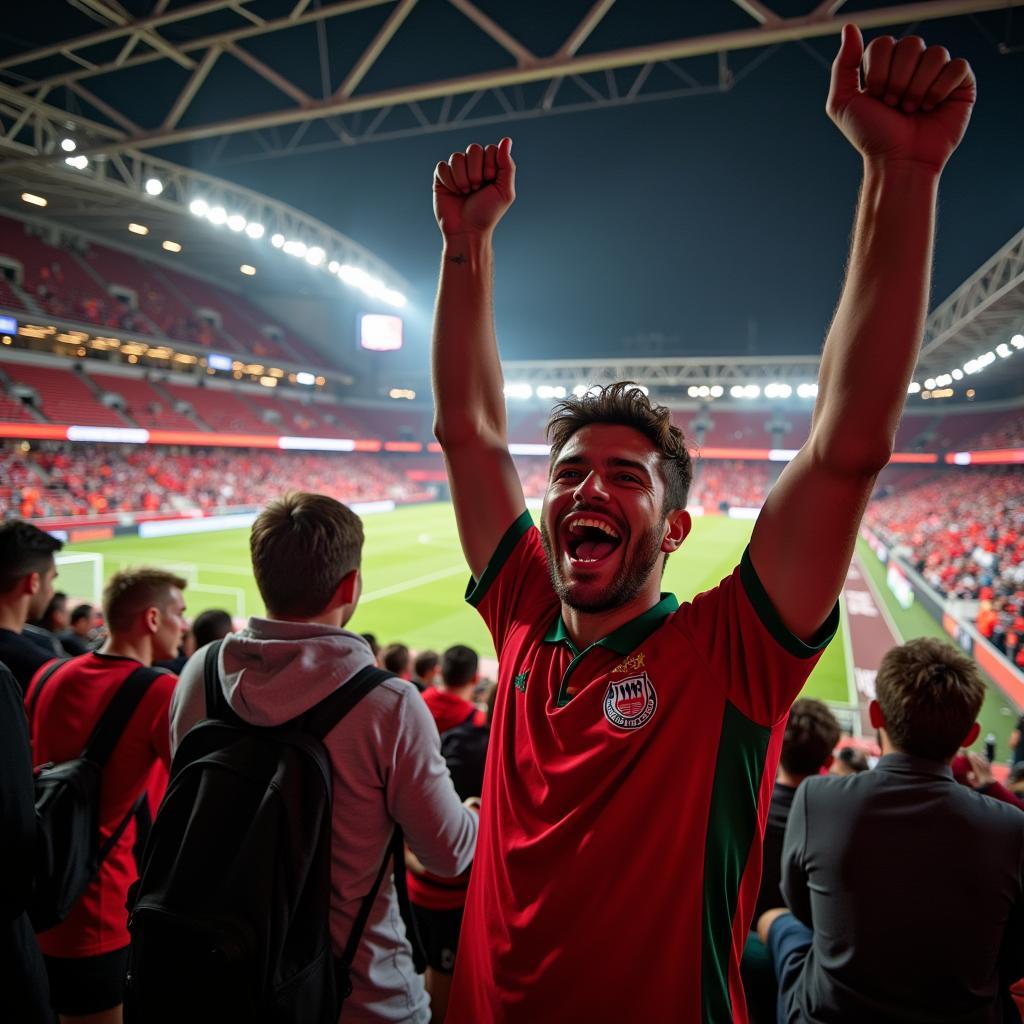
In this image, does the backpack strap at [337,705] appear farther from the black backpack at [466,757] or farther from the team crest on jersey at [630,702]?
the black backpack at [466,757]

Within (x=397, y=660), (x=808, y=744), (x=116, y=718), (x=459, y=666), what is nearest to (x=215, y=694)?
(x=116, y=718)

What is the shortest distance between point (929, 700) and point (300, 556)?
2.02m

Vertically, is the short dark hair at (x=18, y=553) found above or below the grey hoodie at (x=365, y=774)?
above

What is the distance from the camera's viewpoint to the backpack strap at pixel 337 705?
169 cm

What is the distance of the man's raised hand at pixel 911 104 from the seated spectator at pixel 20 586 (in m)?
3.90

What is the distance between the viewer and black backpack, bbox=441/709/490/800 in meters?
3.83

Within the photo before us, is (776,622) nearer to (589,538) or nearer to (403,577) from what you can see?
(589,538)

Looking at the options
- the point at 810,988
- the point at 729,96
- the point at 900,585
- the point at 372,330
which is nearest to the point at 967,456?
the point at 900,585

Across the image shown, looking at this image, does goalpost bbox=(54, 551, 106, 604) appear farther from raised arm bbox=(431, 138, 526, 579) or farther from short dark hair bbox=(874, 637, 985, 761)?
short dark hair bbox=(874, 637, 985, 761)

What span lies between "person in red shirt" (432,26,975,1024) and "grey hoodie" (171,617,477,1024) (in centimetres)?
19

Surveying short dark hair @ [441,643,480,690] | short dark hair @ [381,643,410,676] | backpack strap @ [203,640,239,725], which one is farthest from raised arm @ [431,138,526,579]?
short dark hair @ [381,643,410,676]

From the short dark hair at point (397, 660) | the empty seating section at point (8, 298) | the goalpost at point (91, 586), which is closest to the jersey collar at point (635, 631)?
the short dark hair at point (397, 660)

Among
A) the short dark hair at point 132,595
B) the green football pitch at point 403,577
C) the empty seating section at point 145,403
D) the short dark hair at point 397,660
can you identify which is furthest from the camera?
the empty seating section at point 145,403

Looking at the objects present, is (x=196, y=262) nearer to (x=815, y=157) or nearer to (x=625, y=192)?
(x=625, y=192)
